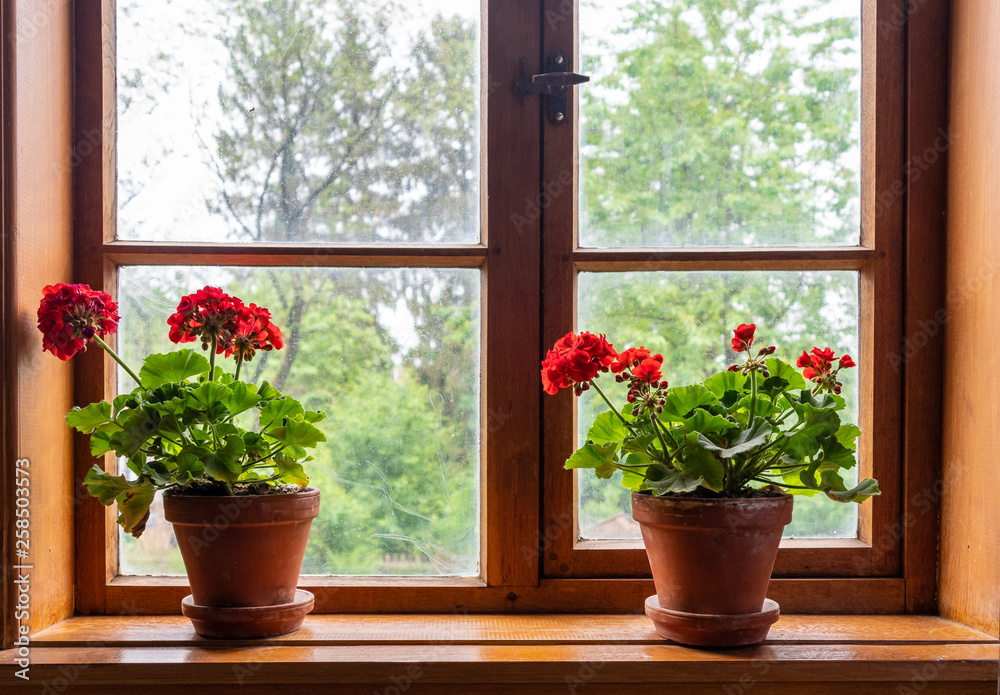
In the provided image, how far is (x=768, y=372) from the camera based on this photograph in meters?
1.30

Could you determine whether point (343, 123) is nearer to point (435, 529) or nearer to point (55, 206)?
point (55, 206)

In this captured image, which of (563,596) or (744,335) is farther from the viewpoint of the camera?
(563,596)

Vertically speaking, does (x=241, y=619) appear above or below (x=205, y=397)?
below

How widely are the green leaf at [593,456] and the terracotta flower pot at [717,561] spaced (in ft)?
0.28

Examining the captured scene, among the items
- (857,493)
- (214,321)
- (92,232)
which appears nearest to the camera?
(857,493)

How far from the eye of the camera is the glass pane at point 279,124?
149cm

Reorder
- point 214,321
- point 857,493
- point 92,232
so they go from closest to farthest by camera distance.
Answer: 1. point 857,493
2. point 214,321
3. point 92,232

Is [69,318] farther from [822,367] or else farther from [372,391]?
[822,367]

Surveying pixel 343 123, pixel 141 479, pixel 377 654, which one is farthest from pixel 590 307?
pixel 141 479

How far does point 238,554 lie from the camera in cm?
125

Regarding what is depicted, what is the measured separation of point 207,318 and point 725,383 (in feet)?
2.83

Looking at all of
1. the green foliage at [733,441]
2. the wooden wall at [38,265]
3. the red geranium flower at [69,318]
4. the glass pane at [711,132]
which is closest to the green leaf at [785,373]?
the green foliage at [733,441]
